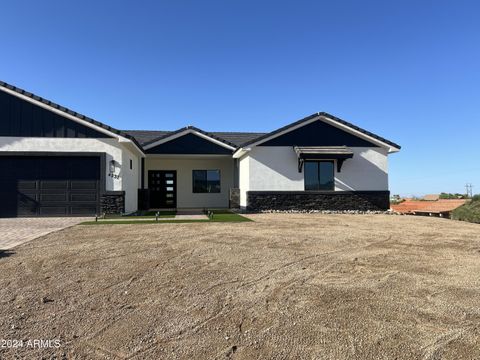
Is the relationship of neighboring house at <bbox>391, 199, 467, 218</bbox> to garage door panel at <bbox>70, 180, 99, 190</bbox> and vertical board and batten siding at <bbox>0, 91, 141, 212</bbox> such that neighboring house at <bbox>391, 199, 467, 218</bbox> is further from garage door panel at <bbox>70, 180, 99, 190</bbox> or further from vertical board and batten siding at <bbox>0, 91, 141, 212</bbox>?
garage door panel at <bbox>70, 180, 99, 190</bbox>

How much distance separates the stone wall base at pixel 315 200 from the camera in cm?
1548

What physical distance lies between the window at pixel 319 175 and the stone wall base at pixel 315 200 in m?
0.35

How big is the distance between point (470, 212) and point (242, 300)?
12602 millimetres

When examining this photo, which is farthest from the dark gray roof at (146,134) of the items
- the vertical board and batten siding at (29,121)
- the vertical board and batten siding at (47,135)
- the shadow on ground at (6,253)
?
the shadow on ground at (6,253)

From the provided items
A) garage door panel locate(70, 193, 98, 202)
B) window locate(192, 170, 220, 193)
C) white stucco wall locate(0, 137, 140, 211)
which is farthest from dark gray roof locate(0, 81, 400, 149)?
garage door panel locate(70, 193, 98, 202)

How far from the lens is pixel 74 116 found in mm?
12625

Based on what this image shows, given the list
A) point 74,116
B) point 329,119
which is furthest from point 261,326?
point 329,119

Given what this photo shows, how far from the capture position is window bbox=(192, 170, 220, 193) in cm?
1934

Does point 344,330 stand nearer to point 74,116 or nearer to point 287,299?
point 287,299

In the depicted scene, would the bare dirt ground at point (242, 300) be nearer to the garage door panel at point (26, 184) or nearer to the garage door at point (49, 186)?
the garage door at point (49, 186)

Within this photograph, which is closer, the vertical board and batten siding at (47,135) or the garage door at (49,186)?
the vertical board and batten siding at (47,135)

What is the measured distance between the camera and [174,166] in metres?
19.1

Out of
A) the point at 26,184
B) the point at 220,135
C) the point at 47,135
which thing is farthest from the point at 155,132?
the point at 26,184

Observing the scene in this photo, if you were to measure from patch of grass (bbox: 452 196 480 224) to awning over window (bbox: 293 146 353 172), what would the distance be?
4968 mm
